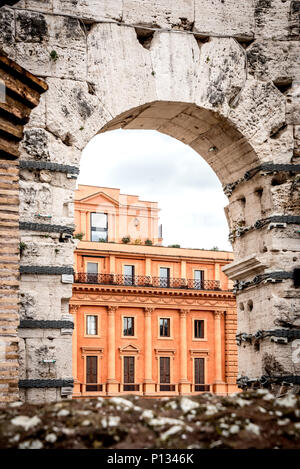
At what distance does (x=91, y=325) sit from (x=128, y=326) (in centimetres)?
223

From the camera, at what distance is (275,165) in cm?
1117

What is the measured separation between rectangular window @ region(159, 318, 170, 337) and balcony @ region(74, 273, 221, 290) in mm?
2047

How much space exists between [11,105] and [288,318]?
16.8ft

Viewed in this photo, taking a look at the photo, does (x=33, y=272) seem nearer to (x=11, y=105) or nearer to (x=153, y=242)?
(x=11, y=105)

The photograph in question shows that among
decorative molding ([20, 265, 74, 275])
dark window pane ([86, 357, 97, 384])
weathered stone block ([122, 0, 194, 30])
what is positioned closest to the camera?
decorative molding ([20, 265, 74, 275])

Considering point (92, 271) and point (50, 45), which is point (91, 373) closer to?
point (92, 271)

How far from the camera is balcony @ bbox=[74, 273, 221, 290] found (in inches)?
1687

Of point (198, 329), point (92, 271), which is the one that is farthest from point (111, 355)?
point (198, 329)

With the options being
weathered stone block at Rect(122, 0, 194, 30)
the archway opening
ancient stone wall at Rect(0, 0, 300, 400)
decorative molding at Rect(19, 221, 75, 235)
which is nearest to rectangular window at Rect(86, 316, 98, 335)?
the archway opening

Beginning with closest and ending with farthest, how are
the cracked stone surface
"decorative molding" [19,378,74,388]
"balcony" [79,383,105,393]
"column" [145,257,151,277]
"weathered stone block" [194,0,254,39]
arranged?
the cracked stone surface, "decorative molding" [19,378,74,388], "weathered stone block" [194,0,254,39], "balcony" [79,383,105,393], "column" [145,257,151,277]

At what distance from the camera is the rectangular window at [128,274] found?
4375 centimetres

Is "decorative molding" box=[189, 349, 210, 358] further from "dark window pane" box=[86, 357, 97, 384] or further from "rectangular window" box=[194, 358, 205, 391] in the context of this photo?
"dark window pane" box=[86, 357, 97, 384]

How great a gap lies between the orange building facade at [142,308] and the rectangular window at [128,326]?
5 centimetres
